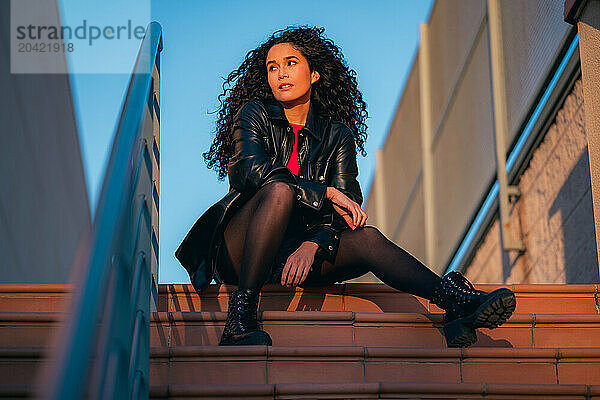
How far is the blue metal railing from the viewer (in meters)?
1.23

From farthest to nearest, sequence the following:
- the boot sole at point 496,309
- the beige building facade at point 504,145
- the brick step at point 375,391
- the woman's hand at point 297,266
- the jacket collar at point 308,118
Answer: the beige building facade at point 504,145 → the jacket collar at point 308,118 → the woman's hand at point 297,266 → the boot sole at point 496,309 → the brick step at point 375,391

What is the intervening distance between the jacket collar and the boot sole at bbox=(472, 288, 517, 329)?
3.33ft

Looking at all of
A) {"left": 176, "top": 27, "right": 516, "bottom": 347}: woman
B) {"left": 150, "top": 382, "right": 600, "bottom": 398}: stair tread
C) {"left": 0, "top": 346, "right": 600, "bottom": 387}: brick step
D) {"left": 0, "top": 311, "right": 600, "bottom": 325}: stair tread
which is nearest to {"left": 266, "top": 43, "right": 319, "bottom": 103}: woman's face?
{"left": 176, "top": 27, "right": 516, "bottom": 347}: woman

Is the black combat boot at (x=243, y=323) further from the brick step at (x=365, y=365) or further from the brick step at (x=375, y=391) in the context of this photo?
the brick step at (x=375, y=391)

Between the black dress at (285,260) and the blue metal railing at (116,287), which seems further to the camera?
the black dress at (285,260)

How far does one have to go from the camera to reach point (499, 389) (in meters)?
2.25

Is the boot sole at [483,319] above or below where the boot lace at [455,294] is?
below

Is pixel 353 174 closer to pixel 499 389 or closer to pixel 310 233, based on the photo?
pixel 310 233

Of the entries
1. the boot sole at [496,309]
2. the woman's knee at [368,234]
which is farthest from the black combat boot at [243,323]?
the boot sole at [496,309]

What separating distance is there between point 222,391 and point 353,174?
4.21 ft

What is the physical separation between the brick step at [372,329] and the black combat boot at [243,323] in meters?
0.09

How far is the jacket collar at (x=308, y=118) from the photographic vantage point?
130 inches

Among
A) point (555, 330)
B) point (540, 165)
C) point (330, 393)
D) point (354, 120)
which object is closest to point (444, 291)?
point (555, 330)

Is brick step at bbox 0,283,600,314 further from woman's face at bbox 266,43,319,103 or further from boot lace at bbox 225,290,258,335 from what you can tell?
woman's face at bbox 266,43,319,103
